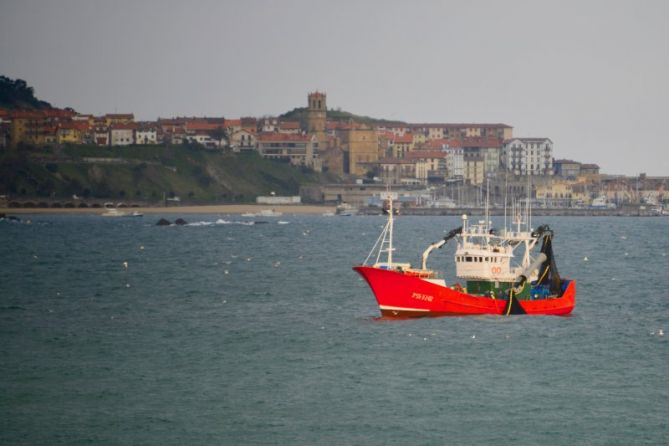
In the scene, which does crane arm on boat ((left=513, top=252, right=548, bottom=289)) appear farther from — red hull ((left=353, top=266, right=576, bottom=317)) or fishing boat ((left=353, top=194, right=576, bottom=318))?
red hull ((left=353, top=266, right=576, bottom=317))

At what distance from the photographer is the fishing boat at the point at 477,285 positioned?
64.2 m

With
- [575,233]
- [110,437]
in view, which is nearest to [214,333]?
[110,437]

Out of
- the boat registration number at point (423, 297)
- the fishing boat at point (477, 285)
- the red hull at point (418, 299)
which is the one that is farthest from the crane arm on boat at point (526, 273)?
the boat registration number at point (423, 297)

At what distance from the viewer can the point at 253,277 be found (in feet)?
326

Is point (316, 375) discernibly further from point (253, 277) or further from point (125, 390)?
point (253, 277)

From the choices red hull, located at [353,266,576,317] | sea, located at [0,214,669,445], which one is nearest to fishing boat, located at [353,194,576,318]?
red hull, located at [353,266,576,317]

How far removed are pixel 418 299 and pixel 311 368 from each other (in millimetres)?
12622

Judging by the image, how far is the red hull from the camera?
6382cm

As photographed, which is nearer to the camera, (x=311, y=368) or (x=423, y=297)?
(x=311, y=368)

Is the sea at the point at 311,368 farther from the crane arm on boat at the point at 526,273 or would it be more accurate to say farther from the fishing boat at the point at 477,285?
the crane arm on boat at the point at 526,273

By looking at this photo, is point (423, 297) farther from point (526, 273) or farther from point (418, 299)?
point (526, 273)

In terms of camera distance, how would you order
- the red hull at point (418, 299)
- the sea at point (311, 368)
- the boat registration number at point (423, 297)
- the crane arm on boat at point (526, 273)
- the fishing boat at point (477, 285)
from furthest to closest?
the crane arm on boat at point (526, 273), the boat registration number at point (423, 297), the fishing boat at point (477, 285), the red hull at point (418, 299), the sea at point (311, 368)

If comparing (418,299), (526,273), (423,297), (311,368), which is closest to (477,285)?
(526,273)

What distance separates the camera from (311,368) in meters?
53.2
